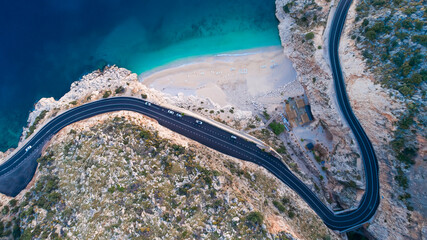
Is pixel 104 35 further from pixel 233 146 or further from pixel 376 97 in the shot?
pixel 376 97

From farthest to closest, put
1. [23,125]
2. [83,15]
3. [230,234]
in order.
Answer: [83,15] → [23,125] → [230,234]

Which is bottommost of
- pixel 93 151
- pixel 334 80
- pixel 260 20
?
pixel 93 151

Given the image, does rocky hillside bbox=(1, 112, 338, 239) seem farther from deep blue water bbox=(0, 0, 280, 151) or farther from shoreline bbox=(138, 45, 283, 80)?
deep blue water bbox=(0, 0, 280, 151)

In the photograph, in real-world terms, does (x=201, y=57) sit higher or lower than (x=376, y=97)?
higher

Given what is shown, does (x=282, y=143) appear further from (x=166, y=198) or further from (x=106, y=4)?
(x=106, y=4)

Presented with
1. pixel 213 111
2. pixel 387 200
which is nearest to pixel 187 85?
pixel 213 111

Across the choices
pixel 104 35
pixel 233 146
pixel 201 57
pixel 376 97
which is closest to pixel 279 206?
pixel 233 146

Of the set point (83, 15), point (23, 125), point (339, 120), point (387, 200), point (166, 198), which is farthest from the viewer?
point (83, 15)
